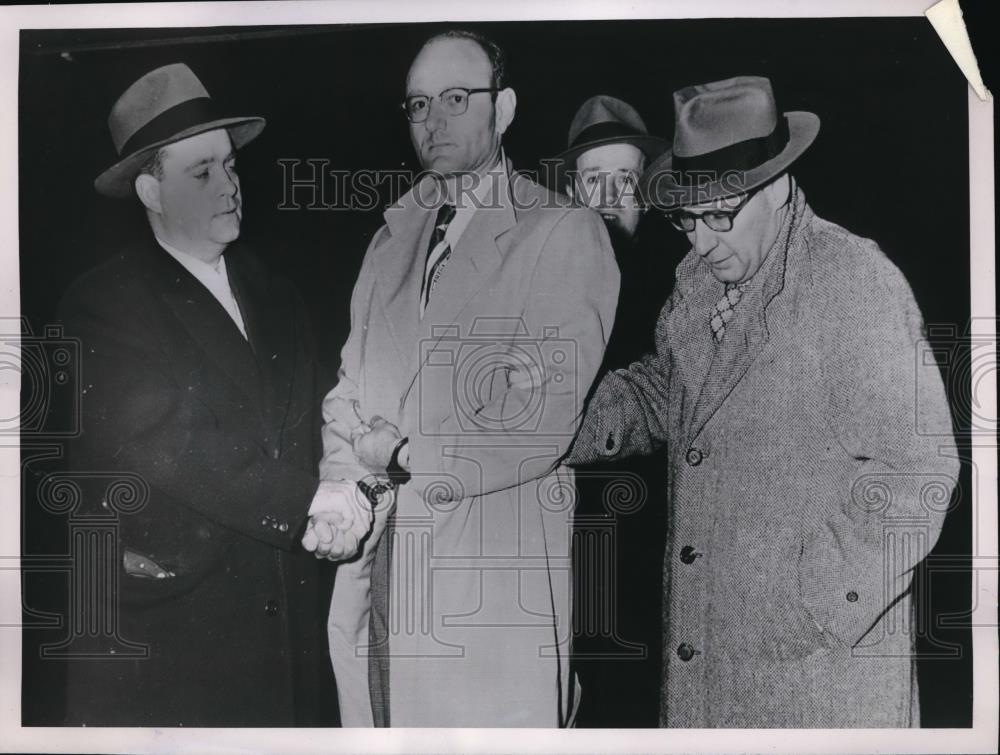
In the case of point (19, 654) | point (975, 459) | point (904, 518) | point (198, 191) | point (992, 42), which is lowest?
point (19, 654)

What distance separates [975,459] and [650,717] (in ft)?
3.45

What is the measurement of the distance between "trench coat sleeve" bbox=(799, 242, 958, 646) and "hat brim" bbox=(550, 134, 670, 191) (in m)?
0.54

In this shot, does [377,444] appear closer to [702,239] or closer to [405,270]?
[405,270]

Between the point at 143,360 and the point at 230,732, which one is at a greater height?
the point at 143,360

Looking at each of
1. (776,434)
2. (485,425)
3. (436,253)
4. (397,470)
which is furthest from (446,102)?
(776,434)

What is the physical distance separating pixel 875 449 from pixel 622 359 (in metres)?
0.66

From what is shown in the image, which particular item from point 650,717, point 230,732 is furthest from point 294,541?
point 650,717

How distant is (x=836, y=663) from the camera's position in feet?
7.24

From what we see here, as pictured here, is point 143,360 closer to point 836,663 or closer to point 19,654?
point 19,654

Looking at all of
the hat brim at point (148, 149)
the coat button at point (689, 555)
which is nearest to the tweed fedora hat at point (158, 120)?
the hat brim at point (148, 149)

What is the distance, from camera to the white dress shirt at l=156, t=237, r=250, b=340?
88.7 inches

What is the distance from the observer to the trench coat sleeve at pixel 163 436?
2238 millimetres

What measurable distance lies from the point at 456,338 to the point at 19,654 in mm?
1408

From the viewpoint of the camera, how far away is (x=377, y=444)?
2236 mm
